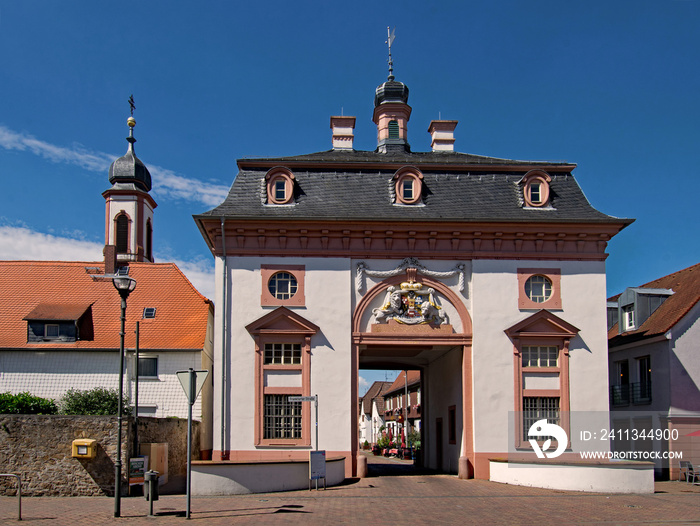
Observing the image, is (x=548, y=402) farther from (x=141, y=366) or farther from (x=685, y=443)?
(x=141, y=366)

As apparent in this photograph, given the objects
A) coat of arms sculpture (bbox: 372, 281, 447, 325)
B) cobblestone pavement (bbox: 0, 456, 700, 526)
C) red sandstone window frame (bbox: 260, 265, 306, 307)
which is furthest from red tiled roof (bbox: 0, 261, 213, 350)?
cobblestone pavement (bbox: 0, 456, 700, 526)

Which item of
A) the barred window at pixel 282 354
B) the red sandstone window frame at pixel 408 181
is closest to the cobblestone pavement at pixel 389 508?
the barred window at pixel 282 354

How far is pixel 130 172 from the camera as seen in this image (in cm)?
5641

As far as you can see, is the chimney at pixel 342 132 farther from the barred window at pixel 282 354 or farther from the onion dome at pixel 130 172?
the onion dome at pixel 130 172

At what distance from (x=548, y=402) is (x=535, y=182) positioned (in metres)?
7.75

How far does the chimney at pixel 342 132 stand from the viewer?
33.8 meters

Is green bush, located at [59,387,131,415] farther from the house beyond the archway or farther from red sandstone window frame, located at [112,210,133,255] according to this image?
red sandstone window frame, located at [112,210,133,255]

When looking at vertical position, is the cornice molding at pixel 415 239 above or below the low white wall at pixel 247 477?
above

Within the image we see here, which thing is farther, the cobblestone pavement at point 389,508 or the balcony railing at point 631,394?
the balcony railing at point 631,394

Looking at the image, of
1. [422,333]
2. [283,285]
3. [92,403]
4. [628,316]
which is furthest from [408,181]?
[92,403]

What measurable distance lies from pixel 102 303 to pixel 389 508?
1826 cm

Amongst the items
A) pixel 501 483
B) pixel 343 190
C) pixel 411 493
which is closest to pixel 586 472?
pixel 501 483

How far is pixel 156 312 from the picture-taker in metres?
31.8

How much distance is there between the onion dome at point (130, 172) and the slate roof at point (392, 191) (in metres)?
29.9
